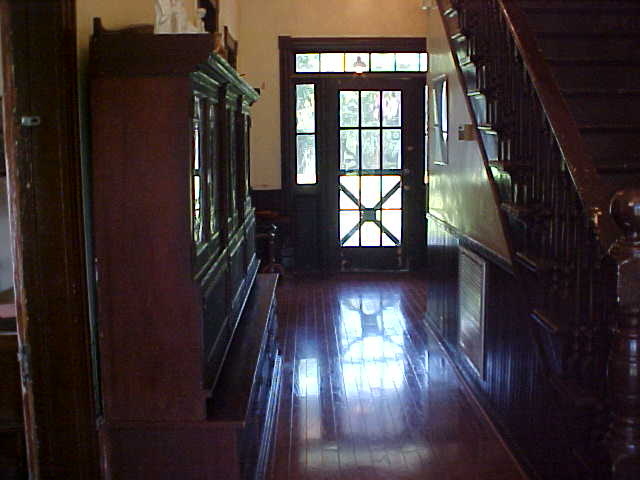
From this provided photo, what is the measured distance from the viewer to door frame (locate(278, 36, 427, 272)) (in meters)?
8.71

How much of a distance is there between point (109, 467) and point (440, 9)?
3.84 metres

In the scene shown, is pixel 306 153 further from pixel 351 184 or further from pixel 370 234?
pixel 370 234

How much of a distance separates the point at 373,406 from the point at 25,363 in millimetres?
2310

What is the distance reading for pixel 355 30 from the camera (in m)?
8.70

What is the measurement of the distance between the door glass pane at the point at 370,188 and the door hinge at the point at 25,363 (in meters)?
6.36

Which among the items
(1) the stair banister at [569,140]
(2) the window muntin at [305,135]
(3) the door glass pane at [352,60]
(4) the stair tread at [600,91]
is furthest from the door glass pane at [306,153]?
(1) the stair banister at [569,140]

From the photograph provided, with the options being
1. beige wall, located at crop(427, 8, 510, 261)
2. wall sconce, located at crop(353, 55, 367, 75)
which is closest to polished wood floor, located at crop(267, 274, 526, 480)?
beige wall, located at crop(427, 8, 510, 261)

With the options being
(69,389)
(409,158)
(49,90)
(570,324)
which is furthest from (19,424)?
(409,158)

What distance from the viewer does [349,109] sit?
8820mm

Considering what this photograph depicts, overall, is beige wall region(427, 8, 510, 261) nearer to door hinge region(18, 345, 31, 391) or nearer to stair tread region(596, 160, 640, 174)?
stair tread region(596, 160, 640, 174)

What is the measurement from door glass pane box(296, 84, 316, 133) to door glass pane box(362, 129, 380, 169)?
1.92ft

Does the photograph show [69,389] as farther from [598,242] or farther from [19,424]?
[598,242]

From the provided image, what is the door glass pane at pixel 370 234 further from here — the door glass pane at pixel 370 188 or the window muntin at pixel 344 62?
the window muntin at pixel 344 62

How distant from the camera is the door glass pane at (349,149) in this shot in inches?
349
